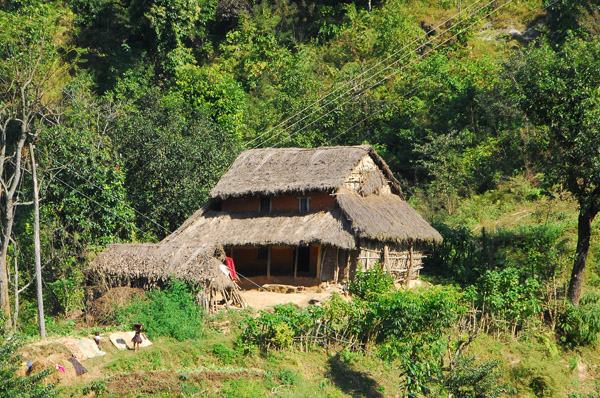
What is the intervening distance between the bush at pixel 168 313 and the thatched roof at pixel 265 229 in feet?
14.1

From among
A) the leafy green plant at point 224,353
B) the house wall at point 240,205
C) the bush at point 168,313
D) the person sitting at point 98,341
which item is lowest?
the leafy green plant at point 224,353

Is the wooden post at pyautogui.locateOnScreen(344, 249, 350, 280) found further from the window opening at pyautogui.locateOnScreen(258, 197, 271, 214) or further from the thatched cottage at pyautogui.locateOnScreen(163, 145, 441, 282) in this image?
the window opening at pyautogui.locateOnScreen(258, 197, 271, 214)

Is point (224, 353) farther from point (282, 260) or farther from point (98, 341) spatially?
point (282, 260)

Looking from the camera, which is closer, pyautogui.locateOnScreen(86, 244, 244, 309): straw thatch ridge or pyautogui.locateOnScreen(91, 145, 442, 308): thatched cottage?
pyautogui.locateOnScreen(86, 244, 244, 309): straw thatch ridge

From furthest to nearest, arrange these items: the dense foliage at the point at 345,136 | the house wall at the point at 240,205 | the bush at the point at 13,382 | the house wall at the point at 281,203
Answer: the house wall at the point at 240,205, the house wall at the point at 281,203, the dense foliage at the point at 345,136, the bush at the point at 13,382

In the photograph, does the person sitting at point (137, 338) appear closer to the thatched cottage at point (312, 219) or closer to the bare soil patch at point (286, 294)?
the bare soil patch at point (286, 294)

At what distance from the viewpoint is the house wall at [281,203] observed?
22.4m

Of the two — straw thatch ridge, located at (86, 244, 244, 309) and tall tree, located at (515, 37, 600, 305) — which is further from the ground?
tall tree, located at (515, 37, 600, 305)

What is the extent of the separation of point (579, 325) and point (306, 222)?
27.3 feet

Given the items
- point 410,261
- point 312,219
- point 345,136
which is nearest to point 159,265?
point 312,219

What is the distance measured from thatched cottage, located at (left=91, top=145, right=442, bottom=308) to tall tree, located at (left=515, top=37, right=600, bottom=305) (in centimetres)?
498

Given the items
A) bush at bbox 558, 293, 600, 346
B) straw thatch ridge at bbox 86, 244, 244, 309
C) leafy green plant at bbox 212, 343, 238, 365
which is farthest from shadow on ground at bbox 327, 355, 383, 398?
bush at bbox 558, 293, 600, 346

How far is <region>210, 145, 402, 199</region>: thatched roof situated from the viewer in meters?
22.3

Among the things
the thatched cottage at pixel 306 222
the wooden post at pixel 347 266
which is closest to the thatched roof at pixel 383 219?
the thatched cottage at pixel 306 222
